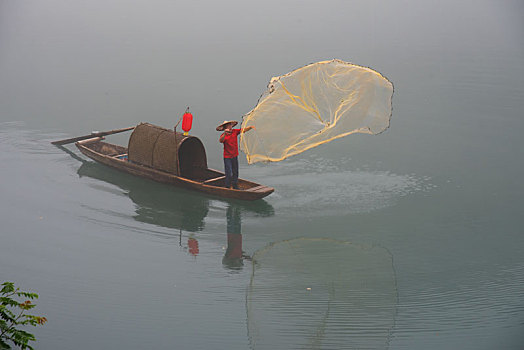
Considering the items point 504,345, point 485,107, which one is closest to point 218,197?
point 504,345

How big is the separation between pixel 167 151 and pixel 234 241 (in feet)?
8.60

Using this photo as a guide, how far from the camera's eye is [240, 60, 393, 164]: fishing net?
11.0 metres

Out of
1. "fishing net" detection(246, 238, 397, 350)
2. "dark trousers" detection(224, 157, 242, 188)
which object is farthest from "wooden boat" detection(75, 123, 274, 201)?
"fishing net" detection(246, 238, 397, 350)

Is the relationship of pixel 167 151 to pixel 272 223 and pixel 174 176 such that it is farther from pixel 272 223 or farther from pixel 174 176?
pixel 272 223

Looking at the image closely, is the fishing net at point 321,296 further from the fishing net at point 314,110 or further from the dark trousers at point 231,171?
the dark trousers at point 231,171

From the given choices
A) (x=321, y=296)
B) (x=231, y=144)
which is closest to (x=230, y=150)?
(x=231, y=144)

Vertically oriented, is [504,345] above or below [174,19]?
below

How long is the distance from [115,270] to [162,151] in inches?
134

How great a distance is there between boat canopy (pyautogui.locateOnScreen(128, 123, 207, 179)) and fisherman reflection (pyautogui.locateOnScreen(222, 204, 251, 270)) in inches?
54.5

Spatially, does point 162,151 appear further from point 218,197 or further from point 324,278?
point 324,278

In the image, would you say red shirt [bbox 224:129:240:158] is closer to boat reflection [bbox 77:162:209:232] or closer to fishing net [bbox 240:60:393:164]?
fishing net [bbox 240:60:393:164]

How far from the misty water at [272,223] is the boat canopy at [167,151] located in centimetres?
54

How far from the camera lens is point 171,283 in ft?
30.3

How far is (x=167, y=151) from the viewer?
12391 mm
